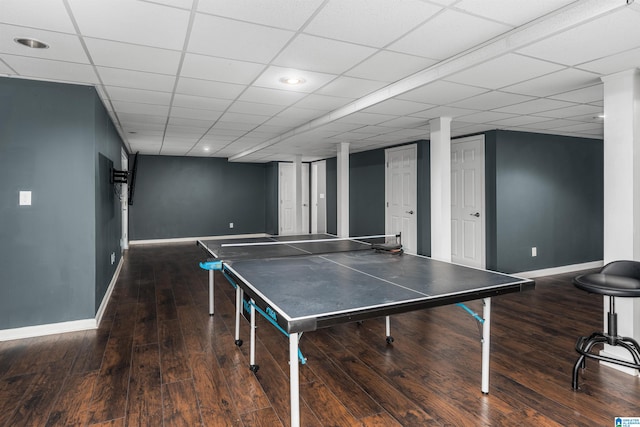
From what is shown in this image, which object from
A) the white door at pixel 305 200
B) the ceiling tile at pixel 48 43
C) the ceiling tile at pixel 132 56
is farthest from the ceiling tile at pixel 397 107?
the white door at pixel 305 200

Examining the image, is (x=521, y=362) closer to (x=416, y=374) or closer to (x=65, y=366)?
(x=416, y=374)

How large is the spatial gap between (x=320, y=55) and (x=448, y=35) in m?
0.88

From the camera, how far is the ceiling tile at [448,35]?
2154 mm

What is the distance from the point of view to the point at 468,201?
5883mm

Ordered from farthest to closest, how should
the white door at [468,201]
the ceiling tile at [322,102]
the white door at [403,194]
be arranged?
1. the white door at [403,194]
2. the white door at [468,201]
3. the ceiling tile at [322,102]

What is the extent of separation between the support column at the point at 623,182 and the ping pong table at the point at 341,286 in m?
1.17

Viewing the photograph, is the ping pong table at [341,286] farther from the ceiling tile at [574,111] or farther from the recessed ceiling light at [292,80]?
the ceiling tile at [574,111]

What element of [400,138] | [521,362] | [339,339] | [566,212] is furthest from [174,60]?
[566,212]

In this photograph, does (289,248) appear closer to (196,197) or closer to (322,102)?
(322,102)

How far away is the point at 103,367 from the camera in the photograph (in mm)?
2635

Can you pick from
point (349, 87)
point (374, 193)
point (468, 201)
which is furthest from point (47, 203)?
point (374, 193)

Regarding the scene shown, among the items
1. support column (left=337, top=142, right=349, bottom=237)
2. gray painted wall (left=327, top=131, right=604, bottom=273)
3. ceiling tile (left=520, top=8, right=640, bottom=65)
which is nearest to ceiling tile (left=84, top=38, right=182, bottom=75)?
ceiling tile (left=520, top=8, right=640, bottom=65)

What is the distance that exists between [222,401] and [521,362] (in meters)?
2.12

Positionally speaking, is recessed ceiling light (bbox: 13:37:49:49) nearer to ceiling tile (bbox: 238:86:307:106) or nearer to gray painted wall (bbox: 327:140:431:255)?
ceiling tile (bbox: 238:86:307:106)
